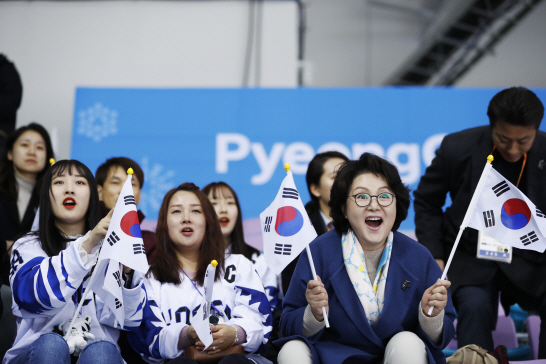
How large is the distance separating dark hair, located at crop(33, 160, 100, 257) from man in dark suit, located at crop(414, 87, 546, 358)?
5.29 feet

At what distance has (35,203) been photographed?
3592mm

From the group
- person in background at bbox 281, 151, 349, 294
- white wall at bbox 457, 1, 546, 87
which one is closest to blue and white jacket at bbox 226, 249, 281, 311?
person in background at bbox 281, 151, 349, 294

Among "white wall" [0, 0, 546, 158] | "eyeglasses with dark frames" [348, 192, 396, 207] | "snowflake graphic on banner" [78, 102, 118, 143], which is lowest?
"eyeglasses with dark frames" [348, 192, 396, 207]

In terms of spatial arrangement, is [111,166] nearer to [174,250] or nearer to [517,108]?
[174,250]

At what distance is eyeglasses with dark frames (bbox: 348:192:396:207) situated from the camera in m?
2.32

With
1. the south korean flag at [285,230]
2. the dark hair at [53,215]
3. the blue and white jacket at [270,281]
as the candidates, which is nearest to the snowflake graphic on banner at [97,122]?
the blue and white jacket at [270,281]

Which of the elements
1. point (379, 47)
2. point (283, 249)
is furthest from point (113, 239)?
point (379, 47)

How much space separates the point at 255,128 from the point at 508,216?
127 inches

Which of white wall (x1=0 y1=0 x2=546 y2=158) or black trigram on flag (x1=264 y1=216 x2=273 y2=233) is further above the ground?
white wall (x1=0 y1=0 x2=546 y2=158)

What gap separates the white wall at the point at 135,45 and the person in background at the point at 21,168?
256 cm

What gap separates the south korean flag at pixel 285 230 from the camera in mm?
2268

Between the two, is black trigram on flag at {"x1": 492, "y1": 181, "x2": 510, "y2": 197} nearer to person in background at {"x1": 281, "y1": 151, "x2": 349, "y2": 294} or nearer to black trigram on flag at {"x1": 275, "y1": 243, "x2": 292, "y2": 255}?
black trigram on flag at {"x1": 275, "y1": 243, "x2": 292, "y2": 255}

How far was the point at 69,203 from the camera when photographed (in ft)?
8.23

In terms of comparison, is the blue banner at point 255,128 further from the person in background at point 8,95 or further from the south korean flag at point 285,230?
the south korean flag at point 285,230
